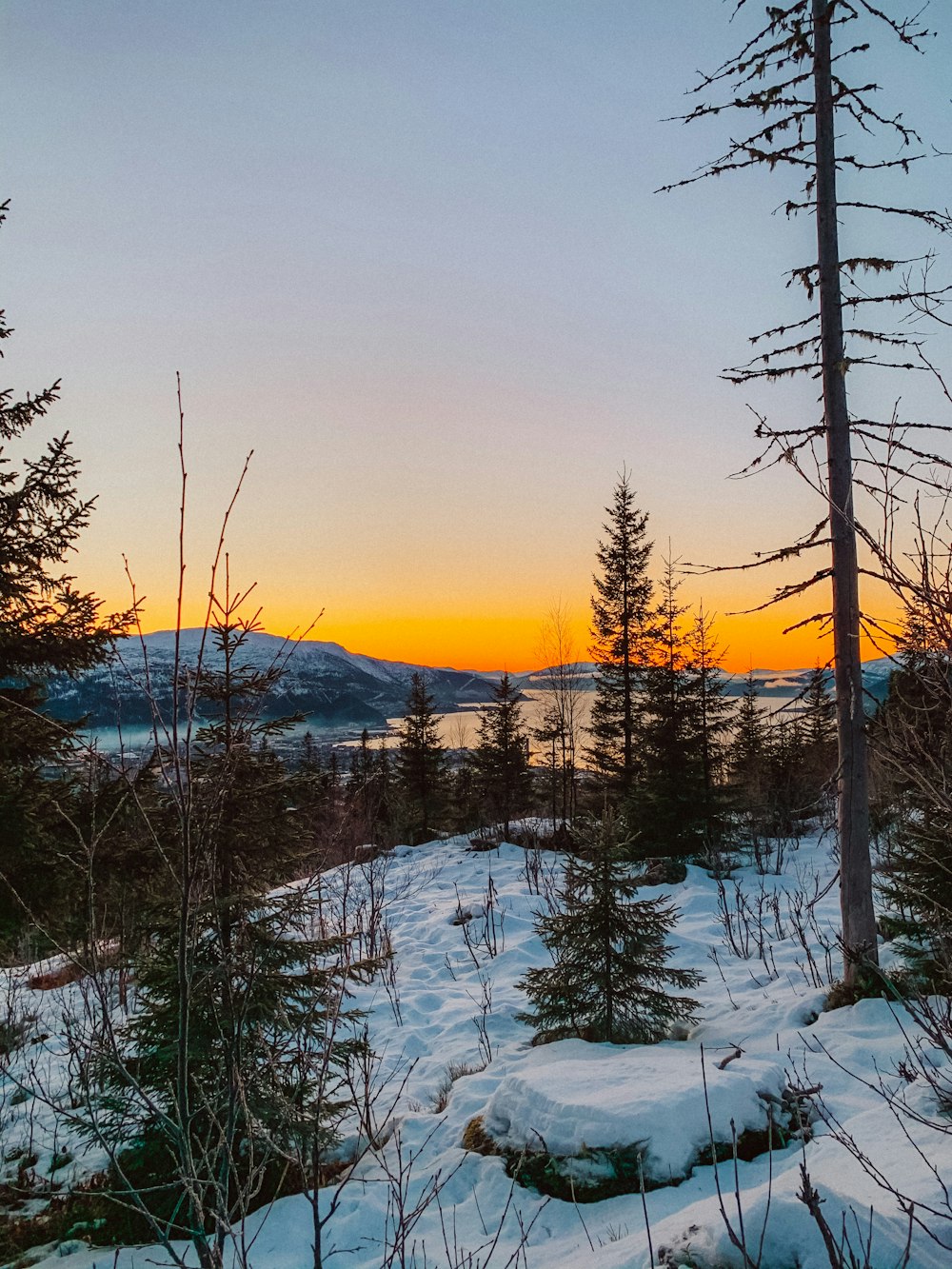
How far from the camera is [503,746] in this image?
26.5m

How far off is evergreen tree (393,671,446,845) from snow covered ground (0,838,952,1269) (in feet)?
60.2

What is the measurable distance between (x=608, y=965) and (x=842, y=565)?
4441 mm

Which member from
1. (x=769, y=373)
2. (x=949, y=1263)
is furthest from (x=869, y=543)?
(x=769, y=373)

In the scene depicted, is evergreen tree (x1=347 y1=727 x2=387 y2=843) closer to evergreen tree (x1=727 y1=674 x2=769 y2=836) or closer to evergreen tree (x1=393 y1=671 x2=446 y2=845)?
evergreen tree (x1=393 y1=671 x2=446 y2=845)

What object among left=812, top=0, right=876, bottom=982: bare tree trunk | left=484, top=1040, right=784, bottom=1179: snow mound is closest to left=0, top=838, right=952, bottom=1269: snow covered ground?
left=484, top=1040, right=784, bottom=1179: snow mound

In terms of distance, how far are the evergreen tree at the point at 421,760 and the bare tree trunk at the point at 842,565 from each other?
21.0m

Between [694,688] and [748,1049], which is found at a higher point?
[694,688]

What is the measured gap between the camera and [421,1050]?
7.38 metres

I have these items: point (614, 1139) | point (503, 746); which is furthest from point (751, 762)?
point (614, 1139)

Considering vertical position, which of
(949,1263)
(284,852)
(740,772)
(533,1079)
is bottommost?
(740,772)

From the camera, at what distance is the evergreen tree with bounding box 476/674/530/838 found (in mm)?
26062

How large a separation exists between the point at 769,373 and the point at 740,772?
67.5 feet

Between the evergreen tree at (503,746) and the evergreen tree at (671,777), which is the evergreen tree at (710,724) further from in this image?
the evergreen tree at (503,746)

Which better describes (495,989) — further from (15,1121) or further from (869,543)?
(869,543)
